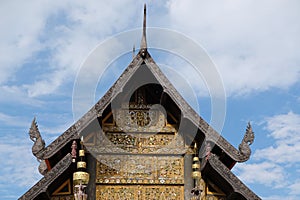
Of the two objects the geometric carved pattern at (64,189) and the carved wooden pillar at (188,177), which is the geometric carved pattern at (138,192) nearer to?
the carved wooden pillar at (188,177)

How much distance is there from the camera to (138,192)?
463 inches

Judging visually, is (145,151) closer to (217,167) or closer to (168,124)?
(168,124)

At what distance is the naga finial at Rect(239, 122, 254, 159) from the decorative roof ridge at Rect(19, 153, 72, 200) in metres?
4.32

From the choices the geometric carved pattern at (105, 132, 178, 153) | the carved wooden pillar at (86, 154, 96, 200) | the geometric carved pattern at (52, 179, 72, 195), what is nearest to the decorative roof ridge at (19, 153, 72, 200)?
the geometric carved pattern at (52, 179, 72, 195)

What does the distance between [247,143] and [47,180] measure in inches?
201

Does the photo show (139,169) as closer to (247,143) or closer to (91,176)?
(91,176)

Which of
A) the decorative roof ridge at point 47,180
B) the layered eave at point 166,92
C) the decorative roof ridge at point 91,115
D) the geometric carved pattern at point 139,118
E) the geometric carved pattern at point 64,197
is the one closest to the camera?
the decorative roof ridge at point 47,180

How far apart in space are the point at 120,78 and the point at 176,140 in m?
2.29

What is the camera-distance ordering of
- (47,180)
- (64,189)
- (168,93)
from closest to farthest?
(47,180) → (64,189) → (168,93)

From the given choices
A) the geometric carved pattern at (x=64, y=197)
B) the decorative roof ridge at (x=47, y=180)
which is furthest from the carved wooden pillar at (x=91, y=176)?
the decorative roof ridge at (x=47, y=180)

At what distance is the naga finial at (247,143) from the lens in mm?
11461

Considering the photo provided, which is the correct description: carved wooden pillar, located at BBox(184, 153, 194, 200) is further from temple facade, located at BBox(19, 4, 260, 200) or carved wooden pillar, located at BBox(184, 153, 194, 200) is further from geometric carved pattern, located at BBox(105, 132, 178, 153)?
geometric carved pattern, located at BBox(105, 132, 178, 153)

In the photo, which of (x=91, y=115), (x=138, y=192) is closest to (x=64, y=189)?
(x=138, y=192)

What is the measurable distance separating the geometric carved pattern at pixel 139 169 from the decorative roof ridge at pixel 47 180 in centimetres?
120
